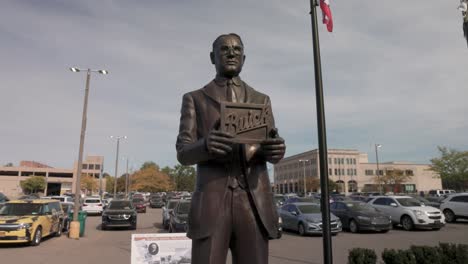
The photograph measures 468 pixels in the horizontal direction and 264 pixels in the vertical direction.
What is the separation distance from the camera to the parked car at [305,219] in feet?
53.6

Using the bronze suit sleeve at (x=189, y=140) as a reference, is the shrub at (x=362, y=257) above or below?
below

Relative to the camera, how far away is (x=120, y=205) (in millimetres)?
20547

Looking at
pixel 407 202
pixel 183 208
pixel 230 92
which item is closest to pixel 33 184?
pixel 183 208

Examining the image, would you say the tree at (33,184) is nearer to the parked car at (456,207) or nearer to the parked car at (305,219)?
the parked car at (305,219)

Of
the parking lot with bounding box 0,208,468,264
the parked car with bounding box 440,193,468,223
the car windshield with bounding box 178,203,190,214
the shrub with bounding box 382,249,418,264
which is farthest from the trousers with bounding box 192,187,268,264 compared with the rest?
the parked car with bounding box 440,193,468,223

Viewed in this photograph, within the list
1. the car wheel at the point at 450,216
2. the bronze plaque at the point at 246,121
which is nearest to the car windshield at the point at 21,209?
the bronze plaque at the point at 246,121

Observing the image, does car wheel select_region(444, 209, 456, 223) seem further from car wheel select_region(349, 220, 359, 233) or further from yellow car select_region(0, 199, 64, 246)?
A: yellow car select_region(0, 199, 64, 246)

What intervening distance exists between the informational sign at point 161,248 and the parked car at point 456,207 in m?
19.9

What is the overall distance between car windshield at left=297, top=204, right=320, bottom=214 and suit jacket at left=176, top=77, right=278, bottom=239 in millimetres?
15212

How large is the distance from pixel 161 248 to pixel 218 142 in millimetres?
5275

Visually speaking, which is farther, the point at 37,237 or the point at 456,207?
the point at 456,207

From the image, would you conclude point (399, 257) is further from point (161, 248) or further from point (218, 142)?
point (218, 142)

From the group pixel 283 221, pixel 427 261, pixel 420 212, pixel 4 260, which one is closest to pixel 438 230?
pixel 420 212

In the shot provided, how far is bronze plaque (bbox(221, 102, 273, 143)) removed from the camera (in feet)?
9.10
